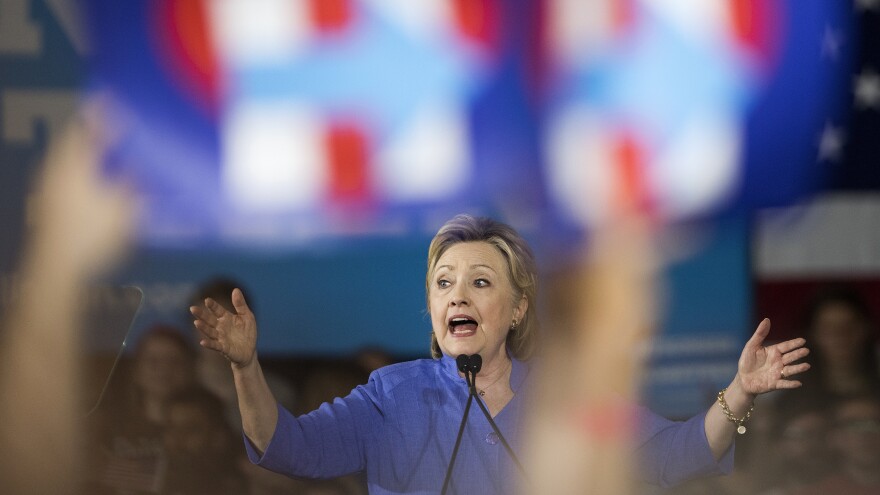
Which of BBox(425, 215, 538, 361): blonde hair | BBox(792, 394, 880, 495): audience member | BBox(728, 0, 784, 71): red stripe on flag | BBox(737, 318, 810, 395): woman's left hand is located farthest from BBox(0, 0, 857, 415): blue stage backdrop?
BBox(737, 318, 810, 395): woman's left hand

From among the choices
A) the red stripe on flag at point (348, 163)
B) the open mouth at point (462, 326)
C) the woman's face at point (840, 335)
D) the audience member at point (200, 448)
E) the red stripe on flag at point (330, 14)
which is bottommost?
the audience member at point (200, 448)

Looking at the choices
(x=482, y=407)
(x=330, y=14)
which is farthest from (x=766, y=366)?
(x=330, y=14)

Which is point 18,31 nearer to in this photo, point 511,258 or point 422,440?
point 511,258

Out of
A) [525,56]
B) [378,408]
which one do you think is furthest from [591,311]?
[378,408]

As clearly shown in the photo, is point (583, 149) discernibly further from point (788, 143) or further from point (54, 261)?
point (54, 261)

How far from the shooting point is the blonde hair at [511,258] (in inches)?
94.2

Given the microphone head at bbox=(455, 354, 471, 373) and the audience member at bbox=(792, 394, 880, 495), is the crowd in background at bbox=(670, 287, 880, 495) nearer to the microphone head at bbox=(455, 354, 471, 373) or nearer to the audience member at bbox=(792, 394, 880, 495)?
the audience member at bbox=(792, 394, 880, 495)

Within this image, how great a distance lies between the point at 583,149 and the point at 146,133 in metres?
1.58

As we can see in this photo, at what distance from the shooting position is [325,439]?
214 centimetres

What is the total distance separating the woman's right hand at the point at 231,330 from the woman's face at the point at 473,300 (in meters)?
0.48

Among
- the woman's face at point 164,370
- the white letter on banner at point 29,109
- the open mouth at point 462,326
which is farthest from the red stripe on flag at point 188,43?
the open mouth at point 462,326

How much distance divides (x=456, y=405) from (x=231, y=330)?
523mm

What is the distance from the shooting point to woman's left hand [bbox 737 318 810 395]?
2.13m

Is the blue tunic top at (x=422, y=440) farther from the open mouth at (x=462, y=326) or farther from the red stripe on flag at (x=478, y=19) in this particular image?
the red stripe on flag at (x=478, y=19)
